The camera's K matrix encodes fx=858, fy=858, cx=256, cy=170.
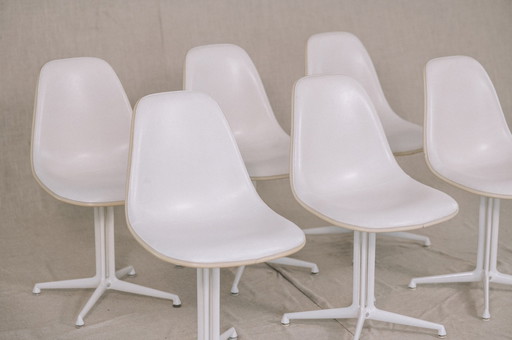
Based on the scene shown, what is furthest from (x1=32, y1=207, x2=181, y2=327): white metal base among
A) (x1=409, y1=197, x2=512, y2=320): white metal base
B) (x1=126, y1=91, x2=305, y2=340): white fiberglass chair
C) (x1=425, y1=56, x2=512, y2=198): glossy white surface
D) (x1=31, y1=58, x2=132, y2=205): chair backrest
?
(x1=425, y1=56, x2=512, y2=198): glossy white surface

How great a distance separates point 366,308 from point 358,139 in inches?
24.9

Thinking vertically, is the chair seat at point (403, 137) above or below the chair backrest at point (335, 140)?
below

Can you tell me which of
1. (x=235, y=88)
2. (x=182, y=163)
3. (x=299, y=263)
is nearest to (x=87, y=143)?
(x=235, y=88)

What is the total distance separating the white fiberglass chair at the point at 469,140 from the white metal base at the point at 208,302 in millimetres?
1127

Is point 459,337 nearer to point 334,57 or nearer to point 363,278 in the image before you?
point 363,278

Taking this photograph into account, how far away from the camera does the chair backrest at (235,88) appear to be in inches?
154

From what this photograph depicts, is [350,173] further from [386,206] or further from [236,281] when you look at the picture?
[236,281]

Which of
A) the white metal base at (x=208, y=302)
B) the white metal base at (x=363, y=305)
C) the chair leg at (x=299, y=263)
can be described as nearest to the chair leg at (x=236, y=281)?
the chair leg at (x=299, y=263)

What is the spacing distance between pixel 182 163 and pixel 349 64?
168cm

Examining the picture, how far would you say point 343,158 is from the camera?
10.6ft

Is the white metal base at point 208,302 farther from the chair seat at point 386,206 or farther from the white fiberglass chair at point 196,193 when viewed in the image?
the chair seat at point 386,206

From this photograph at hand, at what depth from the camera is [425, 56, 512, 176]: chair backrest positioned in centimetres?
353

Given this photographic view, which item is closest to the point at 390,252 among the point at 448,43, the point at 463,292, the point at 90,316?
the point at 463,292

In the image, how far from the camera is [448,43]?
17.9 ft
